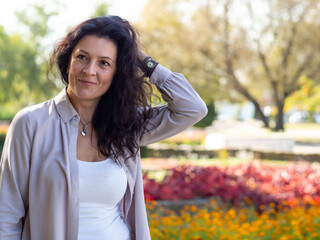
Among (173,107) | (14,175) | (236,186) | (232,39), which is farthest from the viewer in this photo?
(232,39)

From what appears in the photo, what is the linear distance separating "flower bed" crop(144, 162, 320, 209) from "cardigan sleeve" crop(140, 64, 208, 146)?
3434 millimetres

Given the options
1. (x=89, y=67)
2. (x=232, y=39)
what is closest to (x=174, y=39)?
(x=232, y=39)

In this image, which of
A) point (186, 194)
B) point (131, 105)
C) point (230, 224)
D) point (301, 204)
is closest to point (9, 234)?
point (131, 105)

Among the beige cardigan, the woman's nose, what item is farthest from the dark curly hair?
the beige cardigan

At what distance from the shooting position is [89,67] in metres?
2.02

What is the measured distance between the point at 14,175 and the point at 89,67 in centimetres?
56

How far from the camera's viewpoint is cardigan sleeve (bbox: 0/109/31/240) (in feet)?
6.10

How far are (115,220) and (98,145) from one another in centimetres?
36

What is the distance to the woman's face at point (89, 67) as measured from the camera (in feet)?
6.70

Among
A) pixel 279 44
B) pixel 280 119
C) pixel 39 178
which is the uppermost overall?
pixel 279 44

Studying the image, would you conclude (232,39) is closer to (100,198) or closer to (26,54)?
(26,54)

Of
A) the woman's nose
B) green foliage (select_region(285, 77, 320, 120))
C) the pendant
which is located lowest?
green foliage (select_region(285, 77, 320, 120))

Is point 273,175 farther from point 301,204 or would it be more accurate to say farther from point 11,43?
point 11,43

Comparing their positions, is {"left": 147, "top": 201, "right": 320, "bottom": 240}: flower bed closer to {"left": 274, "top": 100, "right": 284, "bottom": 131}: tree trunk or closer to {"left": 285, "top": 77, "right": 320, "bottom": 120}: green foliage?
{"left": 285, "top": 77, "right": 320, "bottom": 120}: green foliage
